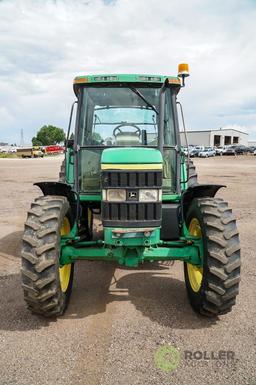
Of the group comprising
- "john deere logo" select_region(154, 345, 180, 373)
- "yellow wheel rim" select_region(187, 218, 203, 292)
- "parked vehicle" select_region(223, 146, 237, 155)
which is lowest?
"john deere logo" select_region(154, 345, 180, 373)

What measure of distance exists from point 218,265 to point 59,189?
2.02 metres

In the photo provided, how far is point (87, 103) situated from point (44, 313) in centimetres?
270

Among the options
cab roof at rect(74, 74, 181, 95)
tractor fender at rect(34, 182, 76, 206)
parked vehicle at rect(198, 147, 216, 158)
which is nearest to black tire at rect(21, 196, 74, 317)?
tractor fender at rect(34, 182, 76, 206)

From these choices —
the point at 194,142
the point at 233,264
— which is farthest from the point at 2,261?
the point at 194,142

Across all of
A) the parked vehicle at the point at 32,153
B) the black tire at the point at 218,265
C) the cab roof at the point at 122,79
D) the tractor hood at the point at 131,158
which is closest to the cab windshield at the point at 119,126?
the cab roof at the point at 122,79

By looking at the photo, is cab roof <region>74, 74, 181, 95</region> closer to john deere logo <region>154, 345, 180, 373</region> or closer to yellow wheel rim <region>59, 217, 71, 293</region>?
yellow wheel rim <region>59, 217, 71, 293</region>

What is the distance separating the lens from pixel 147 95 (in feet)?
16.9

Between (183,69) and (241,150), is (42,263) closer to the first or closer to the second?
(183,69)

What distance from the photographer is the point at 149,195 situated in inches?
157

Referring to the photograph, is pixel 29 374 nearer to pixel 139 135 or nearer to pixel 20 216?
pixel 139 135

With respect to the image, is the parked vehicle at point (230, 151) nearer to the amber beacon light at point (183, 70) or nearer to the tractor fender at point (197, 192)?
the amber beacon light at point (183, 70)

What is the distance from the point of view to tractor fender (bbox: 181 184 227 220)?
4543mm

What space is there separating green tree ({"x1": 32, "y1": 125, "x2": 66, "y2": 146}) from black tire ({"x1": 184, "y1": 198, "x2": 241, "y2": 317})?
106 m

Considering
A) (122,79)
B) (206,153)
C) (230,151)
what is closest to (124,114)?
(122,79)
